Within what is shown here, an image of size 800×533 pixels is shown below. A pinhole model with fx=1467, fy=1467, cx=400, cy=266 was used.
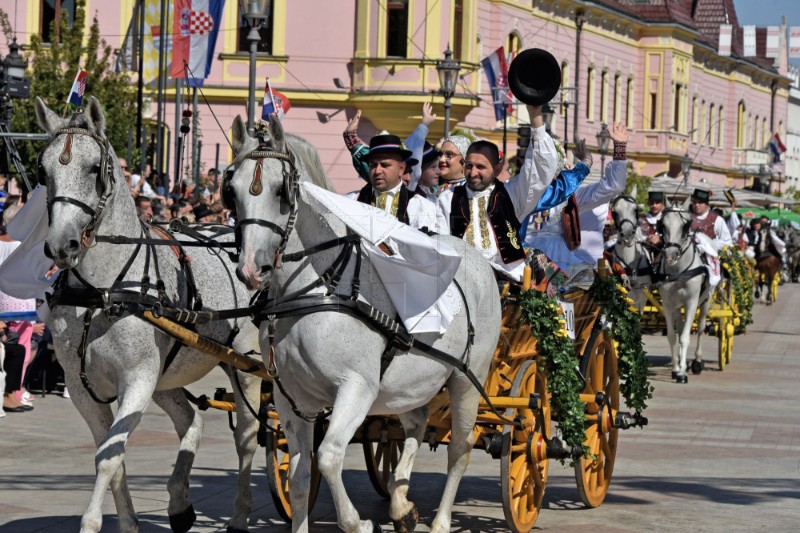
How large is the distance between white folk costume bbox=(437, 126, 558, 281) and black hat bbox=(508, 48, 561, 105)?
1.10 feet

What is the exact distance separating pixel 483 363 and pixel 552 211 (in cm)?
260

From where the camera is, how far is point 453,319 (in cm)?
800

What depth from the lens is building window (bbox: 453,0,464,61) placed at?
40.7m

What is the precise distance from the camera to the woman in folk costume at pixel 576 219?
10.1 metres

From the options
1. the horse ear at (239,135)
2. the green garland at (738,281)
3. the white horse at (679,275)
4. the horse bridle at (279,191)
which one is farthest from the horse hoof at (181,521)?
the green garland at (738,281)

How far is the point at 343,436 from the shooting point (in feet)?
22.9

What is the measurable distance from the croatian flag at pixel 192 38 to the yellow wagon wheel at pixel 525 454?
19791mm

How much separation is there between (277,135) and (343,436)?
1.47 metres

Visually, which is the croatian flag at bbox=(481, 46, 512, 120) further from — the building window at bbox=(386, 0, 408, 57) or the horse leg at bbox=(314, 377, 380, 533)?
the horse leg at bbox=(314, 377, 380, 533)

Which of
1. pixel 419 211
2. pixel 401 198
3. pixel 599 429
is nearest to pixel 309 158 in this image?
pixel 401 198

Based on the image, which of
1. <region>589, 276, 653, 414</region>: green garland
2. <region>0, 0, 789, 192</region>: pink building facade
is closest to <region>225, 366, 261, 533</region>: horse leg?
<region>589, 276, 653, 414</region>: green garland

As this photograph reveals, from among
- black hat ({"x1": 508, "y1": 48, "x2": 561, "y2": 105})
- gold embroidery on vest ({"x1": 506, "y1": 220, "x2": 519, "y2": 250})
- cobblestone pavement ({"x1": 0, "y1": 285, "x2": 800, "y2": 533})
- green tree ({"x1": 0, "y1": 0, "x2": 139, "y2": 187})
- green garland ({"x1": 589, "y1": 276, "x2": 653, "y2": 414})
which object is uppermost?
green tree ({"x1": 0, "y1": 0, "x2": 139, "y2": 187})

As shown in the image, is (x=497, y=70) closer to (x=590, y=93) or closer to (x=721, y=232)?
(x=721, y=232)

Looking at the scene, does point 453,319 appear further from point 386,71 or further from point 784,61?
point 784,61
